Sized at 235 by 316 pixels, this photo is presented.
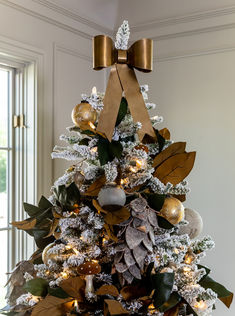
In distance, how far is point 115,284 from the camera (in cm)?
110

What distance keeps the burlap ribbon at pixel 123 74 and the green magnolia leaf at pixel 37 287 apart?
0.48 m

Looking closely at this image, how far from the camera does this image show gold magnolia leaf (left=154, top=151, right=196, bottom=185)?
1.18 meters

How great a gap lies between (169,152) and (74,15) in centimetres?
135

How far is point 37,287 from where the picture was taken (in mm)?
1126

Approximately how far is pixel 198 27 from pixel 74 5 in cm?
72

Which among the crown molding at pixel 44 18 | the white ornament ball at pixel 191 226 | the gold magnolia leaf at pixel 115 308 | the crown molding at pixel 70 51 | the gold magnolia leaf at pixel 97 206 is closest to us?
the gold magnolia leaf at pixel 115 308

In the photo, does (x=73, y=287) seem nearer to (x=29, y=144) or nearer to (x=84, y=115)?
(x=84, y=115)

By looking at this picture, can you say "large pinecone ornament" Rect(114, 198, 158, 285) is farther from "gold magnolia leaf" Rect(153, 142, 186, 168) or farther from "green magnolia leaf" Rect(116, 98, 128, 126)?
"green magnolia leaf" Rect(116, 98, 128, 126)

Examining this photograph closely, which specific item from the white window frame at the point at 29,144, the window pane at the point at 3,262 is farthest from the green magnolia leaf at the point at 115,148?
the window pane at the point at 3,262

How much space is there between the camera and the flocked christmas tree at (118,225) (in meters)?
1.05

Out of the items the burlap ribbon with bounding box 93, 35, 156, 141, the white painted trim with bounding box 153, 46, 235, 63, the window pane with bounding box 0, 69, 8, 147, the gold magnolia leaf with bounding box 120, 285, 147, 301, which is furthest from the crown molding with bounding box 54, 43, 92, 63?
the gold magnolia leaf with bounding box 120, 285, 147, 301

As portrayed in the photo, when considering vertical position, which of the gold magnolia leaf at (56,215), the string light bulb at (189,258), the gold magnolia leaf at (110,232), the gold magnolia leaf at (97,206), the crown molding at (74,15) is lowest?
the string light bulb at (189,258)

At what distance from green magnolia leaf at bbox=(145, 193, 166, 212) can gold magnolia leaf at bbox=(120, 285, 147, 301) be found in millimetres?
219

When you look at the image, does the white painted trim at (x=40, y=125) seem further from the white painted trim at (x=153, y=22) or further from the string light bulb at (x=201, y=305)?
the string light bulb at (x=201, y=305)
